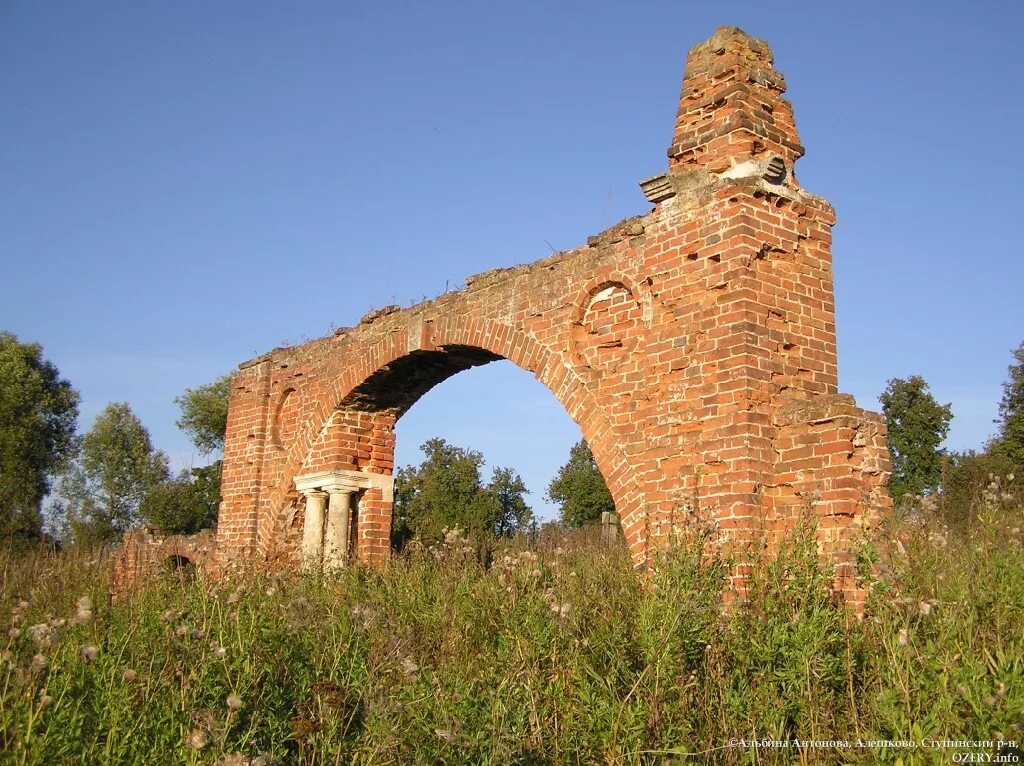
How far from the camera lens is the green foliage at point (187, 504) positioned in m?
34.2

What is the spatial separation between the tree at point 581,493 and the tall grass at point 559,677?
3117 cm

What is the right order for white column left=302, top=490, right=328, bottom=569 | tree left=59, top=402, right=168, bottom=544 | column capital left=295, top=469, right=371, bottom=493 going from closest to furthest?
column capital left=295, top=469, right=371, bottom=493 → white column left=302, top=490, right=328, bottom=569 → tree left=59, top=402, right=168, bottom=544

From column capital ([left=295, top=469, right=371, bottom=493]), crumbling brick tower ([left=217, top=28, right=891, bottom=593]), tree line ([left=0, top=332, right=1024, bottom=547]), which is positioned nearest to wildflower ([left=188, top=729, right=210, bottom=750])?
crumbling brick tower ([left=217, top=28, right=891, bottom=593])

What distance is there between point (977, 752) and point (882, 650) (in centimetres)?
155

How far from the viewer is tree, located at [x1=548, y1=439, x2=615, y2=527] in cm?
3734

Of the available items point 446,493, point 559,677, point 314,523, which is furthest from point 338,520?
point 446,493

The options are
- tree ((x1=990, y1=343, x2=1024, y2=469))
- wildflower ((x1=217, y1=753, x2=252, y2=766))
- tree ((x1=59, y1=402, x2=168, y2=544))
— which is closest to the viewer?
wildflower ((x1=217, y1=753, x2=252, y2=766))

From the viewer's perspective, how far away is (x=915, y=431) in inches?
1332

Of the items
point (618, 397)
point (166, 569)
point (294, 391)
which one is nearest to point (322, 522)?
point (294, 391)

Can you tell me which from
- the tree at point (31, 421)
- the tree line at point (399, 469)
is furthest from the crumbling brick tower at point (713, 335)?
the tree at point (31, 421)

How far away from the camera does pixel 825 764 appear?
161 inches

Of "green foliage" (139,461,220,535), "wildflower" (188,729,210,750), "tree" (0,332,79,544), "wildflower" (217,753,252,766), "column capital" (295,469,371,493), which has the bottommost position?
"wildflower" (217,753,252,766)

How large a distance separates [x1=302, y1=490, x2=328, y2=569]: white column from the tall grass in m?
6.03

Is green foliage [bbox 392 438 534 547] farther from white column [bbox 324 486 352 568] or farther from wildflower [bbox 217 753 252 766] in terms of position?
wildflower [bbox 217 753 252 766]
